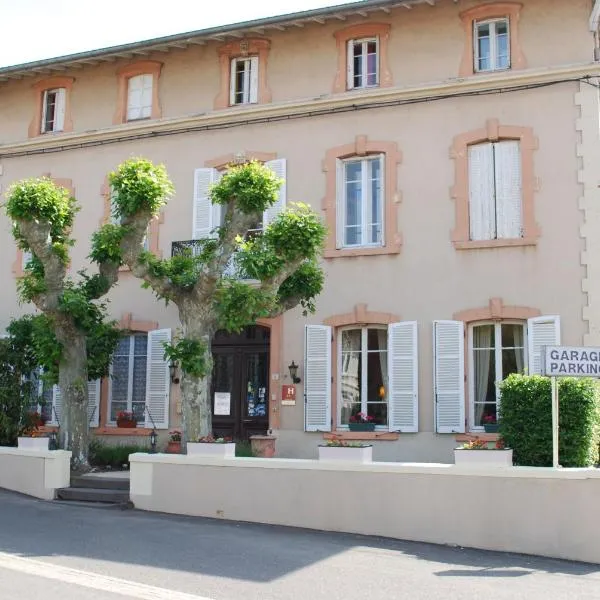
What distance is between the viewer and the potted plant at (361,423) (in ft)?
41.8

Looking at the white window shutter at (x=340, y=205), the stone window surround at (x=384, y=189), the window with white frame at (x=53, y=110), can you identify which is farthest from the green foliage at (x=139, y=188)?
the window with white frame at (x=53, y=110)

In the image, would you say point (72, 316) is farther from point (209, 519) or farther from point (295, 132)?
point (295, 132)

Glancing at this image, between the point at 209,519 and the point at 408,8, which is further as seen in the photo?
the point at 408,8

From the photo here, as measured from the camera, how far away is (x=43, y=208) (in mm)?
11766

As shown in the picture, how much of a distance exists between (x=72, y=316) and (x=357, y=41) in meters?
6.42

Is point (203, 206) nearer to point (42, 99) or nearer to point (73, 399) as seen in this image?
point (73, 399)

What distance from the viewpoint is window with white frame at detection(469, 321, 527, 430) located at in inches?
487

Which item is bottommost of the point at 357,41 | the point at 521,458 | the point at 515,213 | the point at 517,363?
the point at 521,458

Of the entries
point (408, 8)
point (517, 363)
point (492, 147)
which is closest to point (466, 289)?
point (517, 363)

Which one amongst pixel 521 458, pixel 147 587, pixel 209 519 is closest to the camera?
pixel 147 587

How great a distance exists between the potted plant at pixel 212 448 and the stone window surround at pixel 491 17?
6.80 meters

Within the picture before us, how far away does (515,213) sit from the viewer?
1252 centimetres

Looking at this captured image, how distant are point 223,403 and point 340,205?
390 centimetres

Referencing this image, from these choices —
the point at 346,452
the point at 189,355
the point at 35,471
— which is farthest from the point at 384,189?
the point at 35,471
